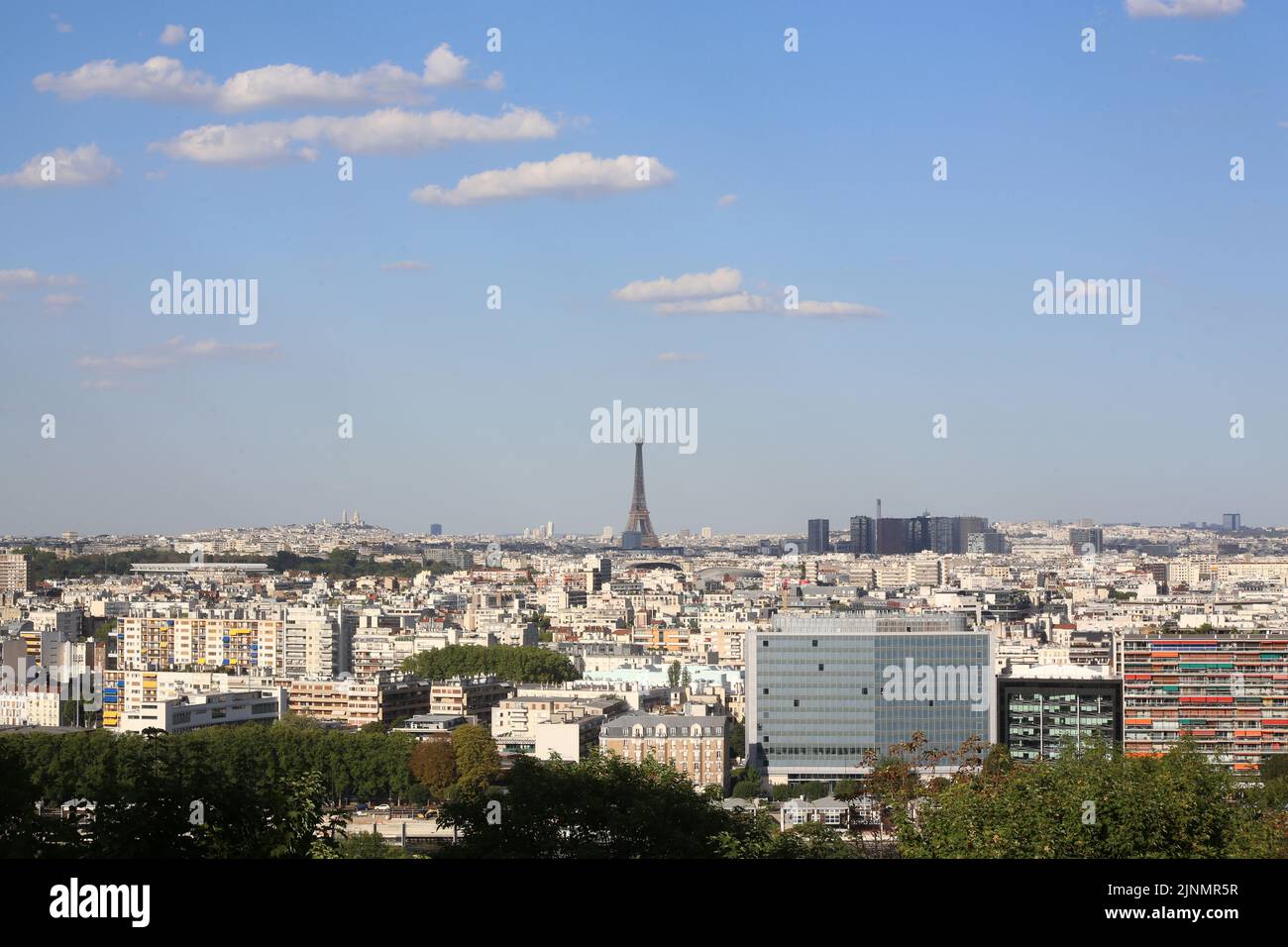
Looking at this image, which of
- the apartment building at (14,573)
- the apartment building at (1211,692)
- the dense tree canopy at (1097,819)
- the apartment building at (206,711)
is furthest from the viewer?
the apartment building at (14,573)

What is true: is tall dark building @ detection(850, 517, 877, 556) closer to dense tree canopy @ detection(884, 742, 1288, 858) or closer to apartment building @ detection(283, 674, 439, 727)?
apartment building @ detection(283, 674, 439, 727)

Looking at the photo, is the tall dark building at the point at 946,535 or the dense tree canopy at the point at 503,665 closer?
the dense tree canopy at the point at 503,665

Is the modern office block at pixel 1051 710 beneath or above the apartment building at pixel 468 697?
above

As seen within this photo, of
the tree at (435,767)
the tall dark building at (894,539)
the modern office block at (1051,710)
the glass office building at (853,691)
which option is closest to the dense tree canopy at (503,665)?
the glass office building at (853,691)

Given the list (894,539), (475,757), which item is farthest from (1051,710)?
(894,539)

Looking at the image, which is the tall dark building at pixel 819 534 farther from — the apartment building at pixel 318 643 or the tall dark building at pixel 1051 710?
the tall dark building at pixel 1051 710
